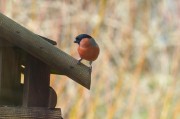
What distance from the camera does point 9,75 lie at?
85.1 inches

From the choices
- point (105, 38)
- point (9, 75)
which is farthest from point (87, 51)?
point (105, 38)

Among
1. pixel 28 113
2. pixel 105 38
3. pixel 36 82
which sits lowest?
pixel 28 113

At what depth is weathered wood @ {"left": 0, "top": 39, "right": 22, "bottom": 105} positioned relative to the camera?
211cm

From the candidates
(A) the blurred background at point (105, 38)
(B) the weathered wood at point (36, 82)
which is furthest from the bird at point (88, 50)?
(A) the blurred background at point (105, 38)

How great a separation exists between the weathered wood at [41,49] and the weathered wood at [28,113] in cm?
15

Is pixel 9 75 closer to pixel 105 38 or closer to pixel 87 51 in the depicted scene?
pixel 87 51

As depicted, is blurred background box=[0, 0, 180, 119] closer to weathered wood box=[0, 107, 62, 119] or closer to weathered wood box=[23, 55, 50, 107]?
weathered wood box=[23, 55, 50, 107]

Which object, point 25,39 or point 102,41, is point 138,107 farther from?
point 25,39

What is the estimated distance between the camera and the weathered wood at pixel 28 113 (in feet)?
6.68

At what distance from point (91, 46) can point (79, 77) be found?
0.41 ft

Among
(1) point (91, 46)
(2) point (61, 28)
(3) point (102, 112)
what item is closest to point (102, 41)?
(2) point (61, 28)

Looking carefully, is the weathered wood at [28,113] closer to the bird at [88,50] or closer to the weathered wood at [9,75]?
the weathered wood at [9,75]

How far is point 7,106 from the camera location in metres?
2.05

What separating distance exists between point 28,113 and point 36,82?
0.14m
